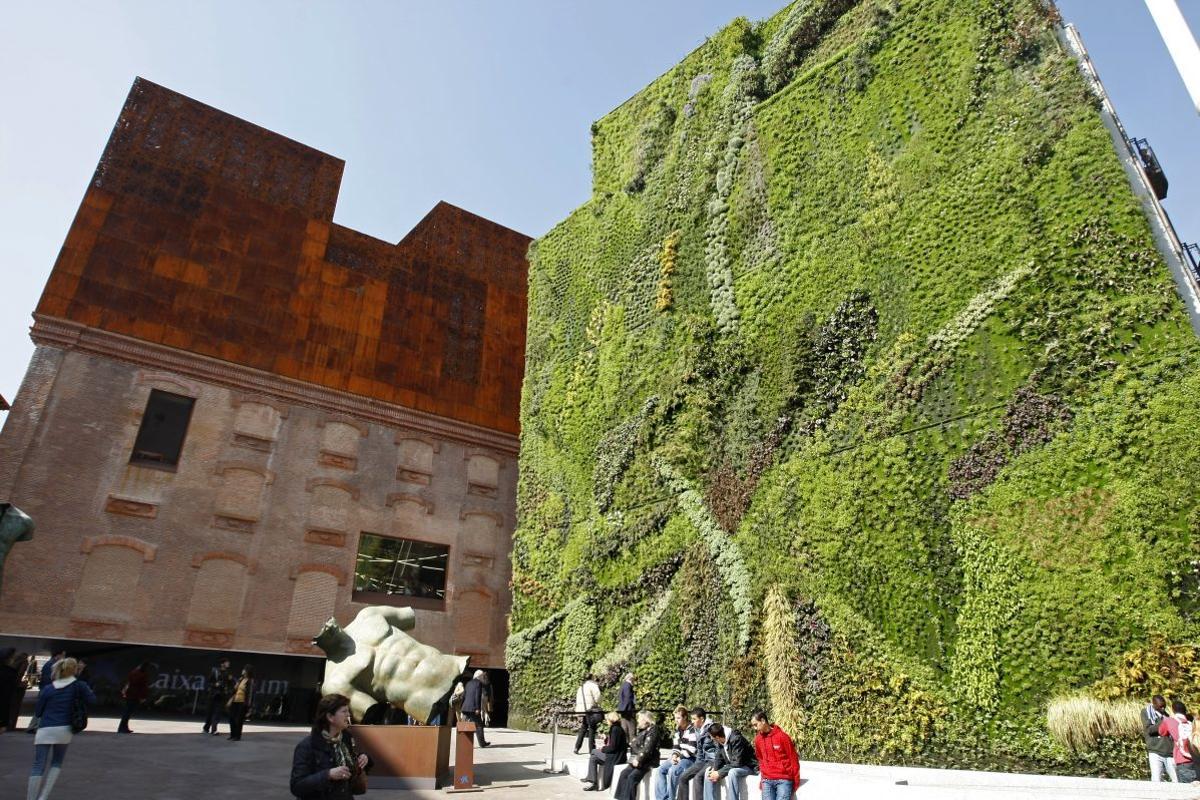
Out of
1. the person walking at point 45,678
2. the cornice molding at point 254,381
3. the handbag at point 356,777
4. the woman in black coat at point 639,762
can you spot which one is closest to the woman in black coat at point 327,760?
the handbag at point 356,777

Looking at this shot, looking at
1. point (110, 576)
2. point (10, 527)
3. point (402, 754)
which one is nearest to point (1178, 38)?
point (402, 754)

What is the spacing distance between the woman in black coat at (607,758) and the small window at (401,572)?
14220 millimetres

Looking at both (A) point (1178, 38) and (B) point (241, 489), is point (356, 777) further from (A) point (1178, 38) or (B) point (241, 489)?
(B) point (241, 489)

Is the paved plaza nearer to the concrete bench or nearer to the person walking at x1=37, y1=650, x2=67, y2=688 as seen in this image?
the concrete bench

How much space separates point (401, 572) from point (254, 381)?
25.2ft

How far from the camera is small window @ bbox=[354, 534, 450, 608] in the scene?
23.3m

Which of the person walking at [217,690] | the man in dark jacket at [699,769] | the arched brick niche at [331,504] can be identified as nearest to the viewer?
the man in dark jacket at [699,769]

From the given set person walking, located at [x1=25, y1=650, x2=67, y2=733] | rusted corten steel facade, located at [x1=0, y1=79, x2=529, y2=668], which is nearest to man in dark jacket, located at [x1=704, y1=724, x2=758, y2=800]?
person walking, located at [x1=25, y1=650, x2=67, y2=733]

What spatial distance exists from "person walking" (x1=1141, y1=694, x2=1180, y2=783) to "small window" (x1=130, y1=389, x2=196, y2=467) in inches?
892

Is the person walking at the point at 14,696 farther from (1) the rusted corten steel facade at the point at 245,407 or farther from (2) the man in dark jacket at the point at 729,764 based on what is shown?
(2) the man in dark jacket at the point at 729,764

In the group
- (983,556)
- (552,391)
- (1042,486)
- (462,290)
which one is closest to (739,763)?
Answer: (983,556)

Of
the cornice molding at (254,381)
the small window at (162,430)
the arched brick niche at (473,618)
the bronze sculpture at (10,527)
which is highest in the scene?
the cornice molding at (254,381)

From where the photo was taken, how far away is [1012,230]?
13.0 m

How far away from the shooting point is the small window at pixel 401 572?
23344 millimetres
